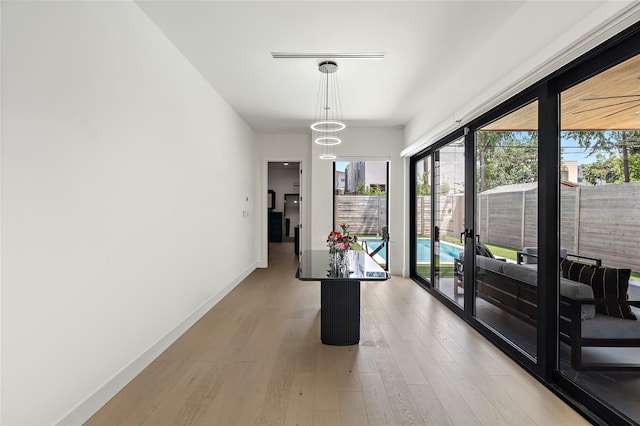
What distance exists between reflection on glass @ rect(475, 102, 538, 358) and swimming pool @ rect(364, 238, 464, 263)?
0.74 meters

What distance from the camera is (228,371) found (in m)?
2.57

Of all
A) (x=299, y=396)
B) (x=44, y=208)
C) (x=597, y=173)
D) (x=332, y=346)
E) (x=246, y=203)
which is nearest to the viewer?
(x=44, y=208)

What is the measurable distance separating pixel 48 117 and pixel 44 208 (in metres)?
0.48

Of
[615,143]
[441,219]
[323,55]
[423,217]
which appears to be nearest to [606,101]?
[615,143]

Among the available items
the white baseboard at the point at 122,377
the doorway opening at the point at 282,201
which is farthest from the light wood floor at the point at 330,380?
the doorway opening at the point at 282,201

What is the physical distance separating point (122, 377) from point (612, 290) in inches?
126

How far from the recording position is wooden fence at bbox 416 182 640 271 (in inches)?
70.6

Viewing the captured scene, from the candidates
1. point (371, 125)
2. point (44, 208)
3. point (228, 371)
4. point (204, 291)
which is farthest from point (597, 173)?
point (371, 125)

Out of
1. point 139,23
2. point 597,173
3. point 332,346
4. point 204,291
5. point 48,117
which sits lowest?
point 332,346

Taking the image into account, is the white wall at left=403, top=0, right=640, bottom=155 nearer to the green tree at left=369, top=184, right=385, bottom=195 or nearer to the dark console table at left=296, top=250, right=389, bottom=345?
the dark console table at left=296, top=250, right=389, bottom=345

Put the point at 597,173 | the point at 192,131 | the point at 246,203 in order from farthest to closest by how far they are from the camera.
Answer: the point at 246,203 < the point at 192,131 < the point at 597,173

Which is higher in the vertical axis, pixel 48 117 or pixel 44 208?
pixel 48 117

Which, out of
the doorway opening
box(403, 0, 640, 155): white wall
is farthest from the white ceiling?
the doorway opening

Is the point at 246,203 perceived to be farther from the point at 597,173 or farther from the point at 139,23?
the point at 597,173
